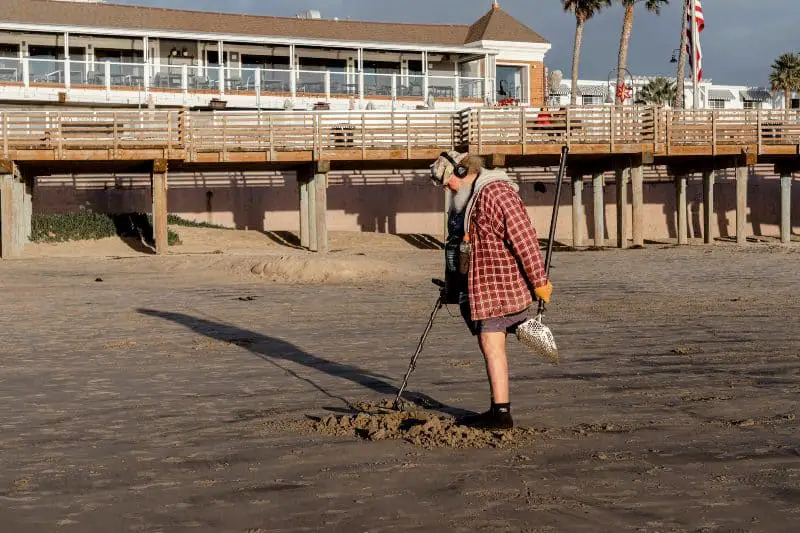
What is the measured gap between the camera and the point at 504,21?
4444cm

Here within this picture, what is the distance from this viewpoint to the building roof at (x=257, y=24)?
38.4m

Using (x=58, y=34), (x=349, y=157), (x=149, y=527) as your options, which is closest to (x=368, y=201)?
(x=349, y=157)

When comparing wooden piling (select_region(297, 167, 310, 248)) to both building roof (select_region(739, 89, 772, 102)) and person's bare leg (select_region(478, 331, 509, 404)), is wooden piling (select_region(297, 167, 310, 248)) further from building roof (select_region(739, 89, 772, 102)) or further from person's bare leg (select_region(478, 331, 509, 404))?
building roof (select_region(739, 89, 772, 102))

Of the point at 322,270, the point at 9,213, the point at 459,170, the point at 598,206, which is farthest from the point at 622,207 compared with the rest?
the point at 459,170

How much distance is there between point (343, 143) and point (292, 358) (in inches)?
774

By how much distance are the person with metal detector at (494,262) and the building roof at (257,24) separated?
3342cm

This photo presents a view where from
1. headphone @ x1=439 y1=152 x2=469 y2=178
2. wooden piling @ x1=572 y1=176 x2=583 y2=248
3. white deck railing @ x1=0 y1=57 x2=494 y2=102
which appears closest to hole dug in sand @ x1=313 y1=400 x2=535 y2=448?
headphone @ x1=439 y1=152 x2=469 y2=178

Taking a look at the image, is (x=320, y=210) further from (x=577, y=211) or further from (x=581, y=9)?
(x=581, y=9)

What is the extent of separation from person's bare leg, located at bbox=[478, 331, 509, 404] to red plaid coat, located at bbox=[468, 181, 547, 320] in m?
0.12

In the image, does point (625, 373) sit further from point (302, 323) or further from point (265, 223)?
point (265, 223)

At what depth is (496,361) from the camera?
20.9 ft

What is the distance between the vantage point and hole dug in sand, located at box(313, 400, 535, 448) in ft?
20.1

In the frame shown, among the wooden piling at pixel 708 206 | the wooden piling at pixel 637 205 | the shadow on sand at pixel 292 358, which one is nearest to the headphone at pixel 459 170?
the shadow on sand at pixel 292 358

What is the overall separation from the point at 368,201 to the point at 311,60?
9013mm
